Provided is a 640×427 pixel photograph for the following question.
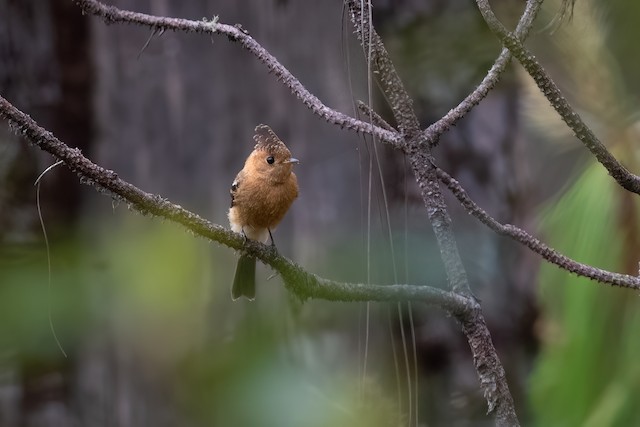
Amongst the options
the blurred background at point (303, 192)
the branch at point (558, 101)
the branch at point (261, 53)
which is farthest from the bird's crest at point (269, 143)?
the branch at point (558, 101)

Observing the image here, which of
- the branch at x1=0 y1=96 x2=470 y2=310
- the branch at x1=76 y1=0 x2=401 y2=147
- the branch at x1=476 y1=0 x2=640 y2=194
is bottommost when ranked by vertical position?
the branch at x1=0 y1=96 x2=470 y2=310

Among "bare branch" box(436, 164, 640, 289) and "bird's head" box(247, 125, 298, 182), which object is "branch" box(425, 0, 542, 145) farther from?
"bird's head" box(247, 125, 298, 182)

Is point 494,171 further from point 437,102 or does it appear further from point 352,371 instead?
point 352,371

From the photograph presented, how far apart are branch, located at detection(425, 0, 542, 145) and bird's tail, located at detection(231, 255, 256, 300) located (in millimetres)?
1354

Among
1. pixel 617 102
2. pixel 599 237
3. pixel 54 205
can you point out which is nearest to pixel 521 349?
pixel 599 237

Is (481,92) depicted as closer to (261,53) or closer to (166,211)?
(261,53)

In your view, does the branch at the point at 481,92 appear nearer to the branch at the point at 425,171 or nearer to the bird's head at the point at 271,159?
the branch at the point at 425,171

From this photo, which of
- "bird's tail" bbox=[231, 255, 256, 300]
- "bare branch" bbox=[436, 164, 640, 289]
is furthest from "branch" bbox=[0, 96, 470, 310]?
"bird's tail" bbox=[231, 255, 256, 300]

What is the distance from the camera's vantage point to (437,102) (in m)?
2.89

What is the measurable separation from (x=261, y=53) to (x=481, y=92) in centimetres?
39

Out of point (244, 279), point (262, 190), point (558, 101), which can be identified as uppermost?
point (262, 190)

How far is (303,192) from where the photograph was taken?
2.90 metres

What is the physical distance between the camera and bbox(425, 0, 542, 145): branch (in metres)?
1.26

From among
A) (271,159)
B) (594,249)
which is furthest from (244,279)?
(594,249)
